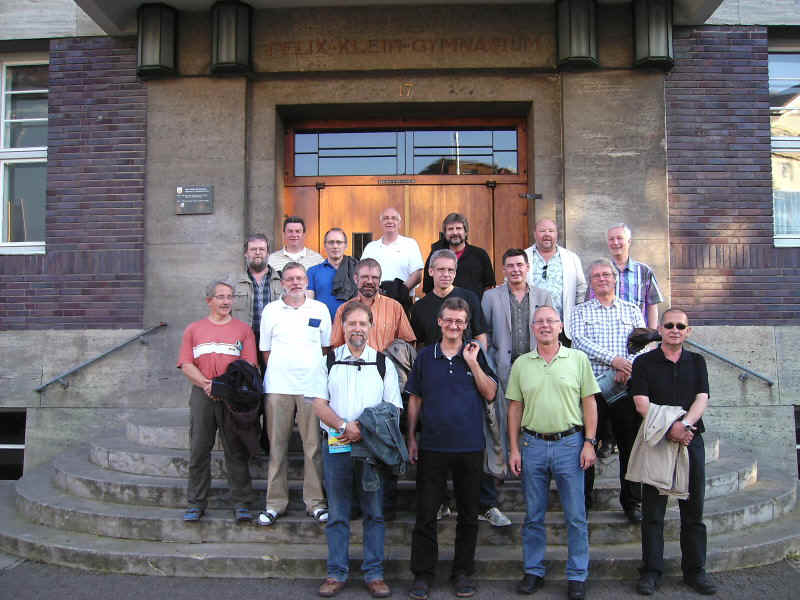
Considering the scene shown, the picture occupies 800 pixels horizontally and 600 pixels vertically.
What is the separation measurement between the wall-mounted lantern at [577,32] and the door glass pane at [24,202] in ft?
20.3

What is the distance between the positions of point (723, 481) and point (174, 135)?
6.49 meters

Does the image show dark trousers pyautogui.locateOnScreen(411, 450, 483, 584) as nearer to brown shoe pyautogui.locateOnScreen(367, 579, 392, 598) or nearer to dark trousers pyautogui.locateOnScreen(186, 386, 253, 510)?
brown shoe pyautogui.locateOnScreen(367, 579, 392, 598)

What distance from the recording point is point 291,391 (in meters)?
4.88

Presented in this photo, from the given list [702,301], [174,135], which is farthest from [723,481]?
[174,135]

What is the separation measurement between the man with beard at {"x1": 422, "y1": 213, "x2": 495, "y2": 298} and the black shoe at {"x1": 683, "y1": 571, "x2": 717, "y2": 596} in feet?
8.31

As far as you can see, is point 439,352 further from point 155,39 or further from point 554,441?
point 155,39

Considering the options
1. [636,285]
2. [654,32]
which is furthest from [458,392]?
[654,32]

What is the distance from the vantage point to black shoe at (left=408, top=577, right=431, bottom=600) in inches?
164

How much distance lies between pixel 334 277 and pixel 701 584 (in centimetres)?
336

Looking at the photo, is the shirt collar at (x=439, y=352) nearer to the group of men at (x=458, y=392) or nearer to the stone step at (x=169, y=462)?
the group of men at (x=458, y=392)

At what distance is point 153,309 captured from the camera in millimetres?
7719

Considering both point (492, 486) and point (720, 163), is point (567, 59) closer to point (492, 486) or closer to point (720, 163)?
point (720, 163)

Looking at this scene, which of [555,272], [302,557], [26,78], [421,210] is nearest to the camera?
[302,557]

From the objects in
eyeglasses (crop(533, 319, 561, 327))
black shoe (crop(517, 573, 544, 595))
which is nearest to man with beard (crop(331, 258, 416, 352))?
eyeglasses (crop(533, 319, 561, 327))
